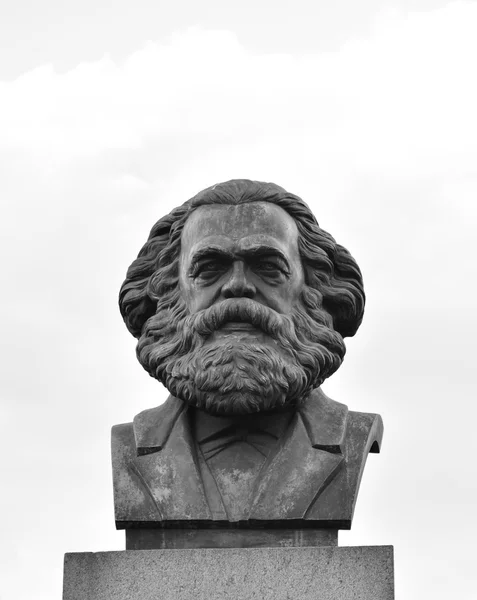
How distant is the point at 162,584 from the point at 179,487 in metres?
0.66

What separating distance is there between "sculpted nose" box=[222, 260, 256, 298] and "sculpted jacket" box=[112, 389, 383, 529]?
86 cm

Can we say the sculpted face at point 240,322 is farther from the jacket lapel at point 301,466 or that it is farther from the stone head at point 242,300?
the jacket lapel at point 301,466

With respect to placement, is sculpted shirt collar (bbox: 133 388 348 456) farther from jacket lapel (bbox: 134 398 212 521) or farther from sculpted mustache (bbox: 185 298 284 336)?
sculpted mustache (bbox: 185 298 284 336)

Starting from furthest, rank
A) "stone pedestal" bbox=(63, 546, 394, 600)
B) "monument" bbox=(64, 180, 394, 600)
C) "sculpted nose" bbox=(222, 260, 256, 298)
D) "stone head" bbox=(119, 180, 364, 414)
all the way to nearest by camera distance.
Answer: "sculpted nose" bbox=(222, 260, 256, 298) < "stone head" bbox=(119, 180, 364, 414) < "monument" bbox=(64, 180, 394, 600) < "stone pedestal" bbox=(63, 546, 394, 600)

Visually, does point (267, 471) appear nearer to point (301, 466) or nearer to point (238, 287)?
point (301, 466)

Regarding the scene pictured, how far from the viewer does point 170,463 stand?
954 centimetres

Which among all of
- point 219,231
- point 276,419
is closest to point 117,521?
point 276,419

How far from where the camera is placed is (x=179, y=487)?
9.41m

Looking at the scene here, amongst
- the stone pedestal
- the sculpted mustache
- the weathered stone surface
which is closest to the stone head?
the sculpted mustache

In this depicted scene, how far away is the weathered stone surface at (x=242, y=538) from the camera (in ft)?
30.6

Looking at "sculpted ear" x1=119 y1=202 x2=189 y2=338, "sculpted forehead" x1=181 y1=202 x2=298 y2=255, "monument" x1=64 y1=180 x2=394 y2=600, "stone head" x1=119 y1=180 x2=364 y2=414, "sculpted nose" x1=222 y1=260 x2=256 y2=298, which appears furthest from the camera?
"sculpted ear" x1=119 y1=202 x2=189 y2=338

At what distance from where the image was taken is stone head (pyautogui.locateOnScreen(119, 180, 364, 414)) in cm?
938

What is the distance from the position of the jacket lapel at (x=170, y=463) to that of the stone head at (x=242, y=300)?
28 cm

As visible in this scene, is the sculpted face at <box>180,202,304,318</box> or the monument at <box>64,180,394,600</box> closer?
the monument at <box>64,180,394,600</box>
